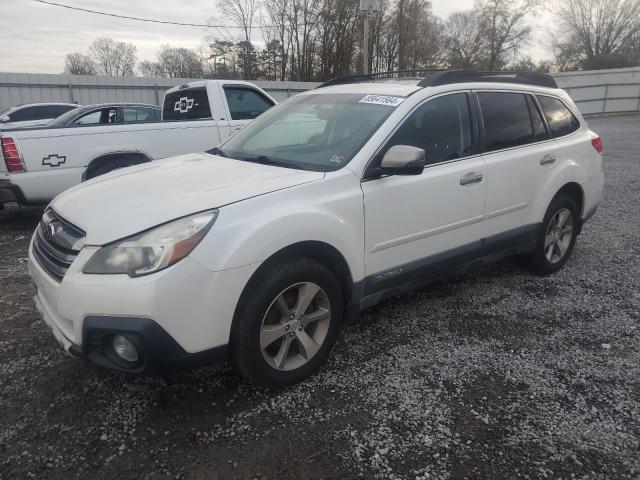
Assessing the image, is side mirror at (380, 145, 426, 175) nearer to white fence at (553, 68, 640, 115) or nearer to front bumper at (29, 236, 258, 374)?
front bumper at (29, 236, 258, 374)

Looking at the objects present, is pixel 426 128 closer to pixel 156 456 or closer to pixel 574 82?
pixel 156 456

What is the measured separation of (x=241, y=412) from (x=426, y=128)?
219 centimetres

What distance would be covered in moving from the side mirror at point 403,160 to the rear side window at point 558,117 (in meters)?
2.14

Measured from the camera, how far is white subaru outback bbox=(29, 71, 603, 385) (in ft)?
7.66

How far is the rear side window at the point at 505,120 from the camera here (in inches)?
151

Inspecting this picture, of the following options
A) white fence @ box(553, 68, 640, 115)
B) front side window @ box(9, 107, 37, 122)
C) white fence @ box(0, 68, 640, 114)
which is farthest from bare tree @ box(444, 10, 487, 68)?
front side window @ box(9, 107, 37, 122)

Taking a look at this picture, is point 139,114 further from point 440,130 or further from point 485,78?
point 440,130

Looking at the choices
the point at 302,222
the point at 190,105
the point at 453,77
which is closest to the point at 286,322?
the point at 302,222

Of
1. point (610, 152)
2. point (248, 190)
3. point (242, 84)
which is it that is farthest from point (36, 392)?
point (610, 152)

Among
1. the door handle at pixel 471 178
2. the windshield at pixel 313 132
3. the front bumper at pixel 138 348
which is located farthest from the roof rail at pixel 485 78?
the front bumper at pixel 138 348

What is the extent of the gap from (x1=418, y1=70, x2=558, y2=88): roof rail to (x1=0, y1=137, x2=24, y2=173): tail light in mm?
4795

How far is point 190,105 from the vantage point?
23.4ft

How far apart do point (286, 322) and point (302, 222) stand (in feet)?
1.86

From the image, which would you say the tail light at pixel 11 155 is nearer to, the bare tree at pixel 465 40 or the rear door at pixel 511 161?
the rear door at pixel 511 161
